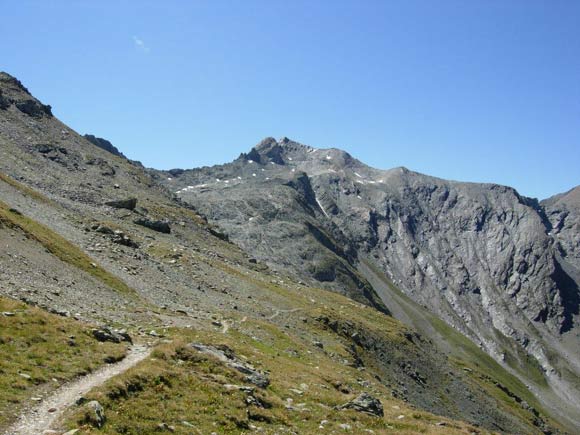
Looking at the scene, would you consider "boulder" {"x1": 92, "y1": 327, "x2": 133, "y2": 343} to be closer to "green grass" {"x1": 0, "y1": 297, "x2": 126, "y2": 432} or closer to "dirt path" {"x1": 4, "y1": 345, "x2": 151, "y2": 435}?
"green grass" {"x1": 0, "y1": 297, "x2": 126, "y2": 432}

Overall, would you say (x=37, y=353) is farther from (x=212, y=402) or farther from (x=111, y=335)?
(x=212, y=402)

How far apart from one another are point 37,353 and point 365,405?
66.5ft

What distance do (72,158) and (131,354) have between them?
129 meters

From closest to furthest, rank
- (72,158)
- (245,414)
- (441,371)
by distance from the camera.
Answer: (245,414), (441,371), (72,158)

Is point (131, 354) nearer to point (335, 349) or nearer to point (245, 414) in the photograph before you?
point (245, 414)

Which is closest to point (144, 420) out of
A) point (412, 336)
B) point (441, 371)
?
point (441, 371)

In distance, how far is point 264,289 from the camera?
92.4 metres

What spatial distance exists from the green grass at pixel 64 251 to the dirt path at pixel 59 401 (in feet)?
88.1

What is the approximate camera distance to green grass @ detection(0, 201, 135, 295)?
176ft

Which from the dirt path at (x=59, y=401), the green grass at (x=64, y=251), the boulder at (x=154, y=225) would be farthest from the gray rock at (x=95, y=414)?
the boulder at (x=154, y=225)

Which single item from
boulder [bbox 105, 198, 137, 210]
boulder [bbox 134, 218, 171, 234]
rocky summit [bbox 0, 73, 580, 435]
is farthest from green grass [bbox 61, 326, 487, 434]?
boulder [bbox 105, 198, 137, 210]

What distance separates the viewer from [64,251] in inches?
2211

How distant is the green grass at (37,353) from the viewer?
2102cm

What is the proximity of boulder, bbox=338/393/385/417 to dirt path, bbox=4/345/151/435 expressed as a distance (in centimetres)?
1405
